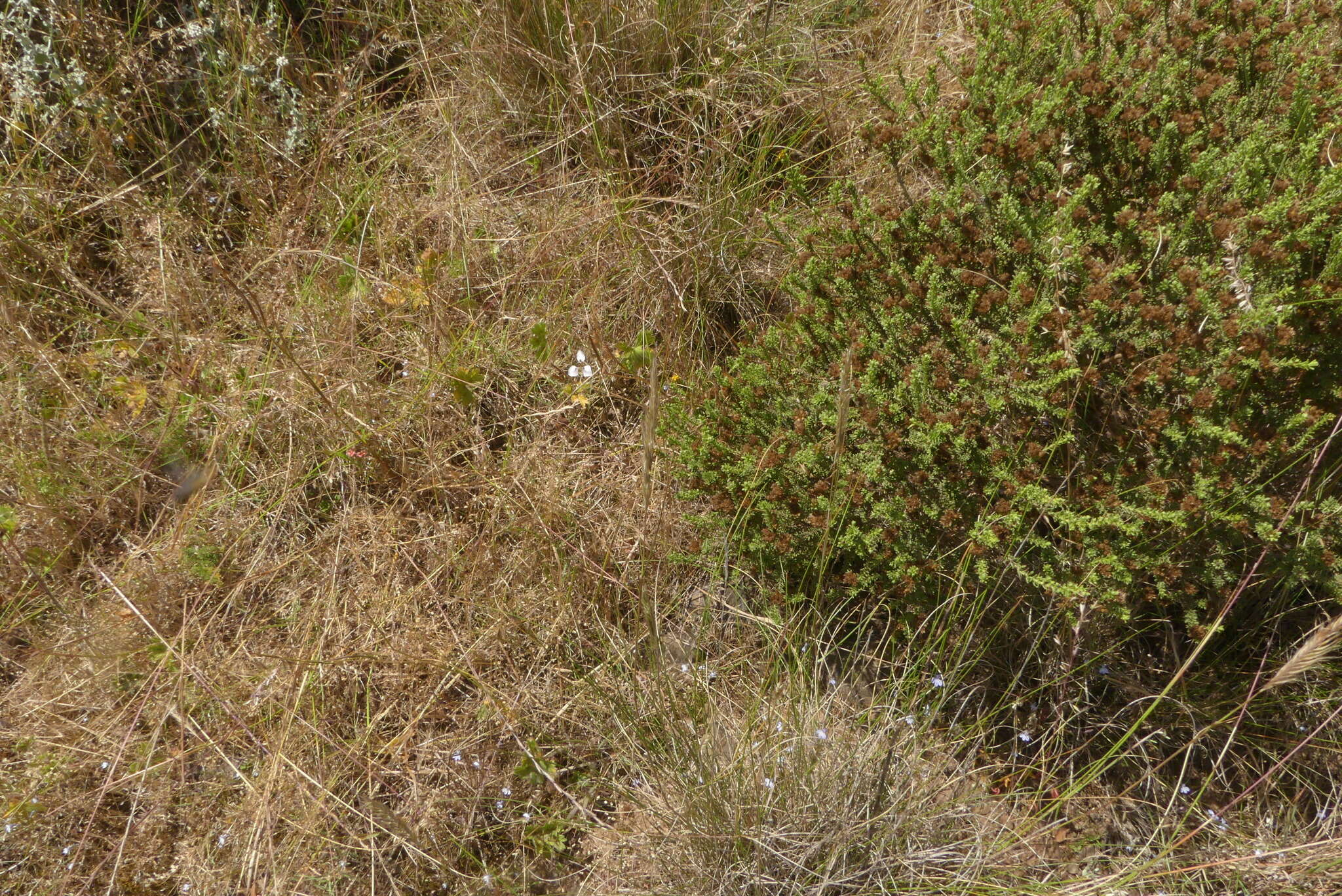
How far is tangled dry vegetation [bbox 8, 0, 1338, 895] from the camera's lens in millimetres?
2176

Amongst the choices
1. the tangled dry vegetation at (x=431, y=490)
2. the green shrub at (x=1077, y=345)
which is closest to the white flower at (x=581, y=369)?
the tangled dry vegetation at (x=431, y=490)

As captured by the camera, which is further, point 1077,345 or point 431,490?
point 431,490

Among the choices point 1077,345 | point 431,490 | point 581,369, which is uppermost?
point 1077,345

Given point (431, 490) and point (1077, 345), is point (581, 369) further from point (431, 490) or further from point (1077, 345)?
point (1077, 345)

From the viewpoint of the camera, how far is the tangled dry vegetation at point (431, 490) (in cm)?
218

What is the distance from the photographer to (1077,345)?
1.93 m

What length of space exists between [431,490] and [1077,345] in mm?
1767

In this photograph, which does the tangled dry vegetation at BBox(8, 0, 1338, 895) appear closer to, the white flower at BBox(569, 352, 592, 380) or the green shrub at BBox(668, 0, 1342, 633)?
the white flower at BBox(569, 352, 592, 380)

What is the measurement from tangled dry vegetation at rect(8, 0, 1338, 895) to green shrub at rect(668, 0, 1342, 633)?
0.32 meters

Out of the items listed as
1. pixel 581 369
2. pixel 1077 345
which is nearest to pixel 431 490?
pixel 581 369

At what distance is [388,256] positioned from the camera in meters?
3.17

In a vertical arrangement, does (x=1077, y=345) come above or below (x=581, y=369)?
above

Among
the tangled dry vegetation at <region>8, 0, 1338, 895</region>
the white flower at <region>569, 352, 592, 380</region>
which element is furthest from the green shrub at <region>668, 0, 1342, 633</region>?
the white flower at <region>569, 352, 592, 380</region>

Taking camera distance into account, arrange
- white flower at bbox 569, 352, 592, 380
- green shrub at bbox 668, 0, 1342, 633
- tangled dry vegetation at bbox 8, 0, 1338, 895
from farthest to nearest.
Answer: white flower at bbox 569, 352, 592, 380
tangled dry vegetation at bbox 8, 0, 1338, 895
green shrub at bbox 668, 0, 1342, 633
